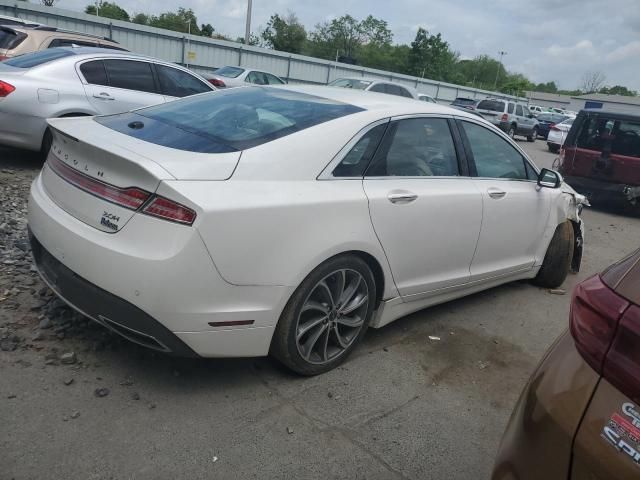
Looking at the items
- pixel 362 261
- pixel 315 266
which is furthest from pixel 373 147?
pixel 315 266

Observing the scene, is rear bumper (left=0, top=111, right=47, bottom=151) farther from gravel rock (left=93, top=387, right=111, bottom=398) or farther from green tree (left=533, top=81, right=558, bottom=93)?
green tree (left=533, top=81, right=558, bottom=93)

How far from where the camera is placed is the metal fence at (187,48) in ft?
66.4

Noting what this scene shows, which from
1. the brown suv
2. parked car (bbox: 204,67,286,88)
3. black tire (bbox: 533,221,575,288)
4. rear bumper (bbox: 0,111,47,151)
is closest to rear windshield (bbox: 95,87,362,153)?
black tire (bbox: 533,221,575,288)

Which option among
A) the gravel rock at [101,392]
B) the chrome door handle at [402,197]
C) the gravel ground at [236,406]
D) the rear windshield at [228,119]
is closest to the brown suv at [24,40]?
the gravel ground at [236,406]

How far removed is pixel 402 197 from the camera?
3283mm

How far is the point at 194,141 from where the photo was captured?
289 cm

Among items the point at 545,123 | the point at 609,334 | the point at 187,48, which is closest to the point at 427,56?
the point at 545,123

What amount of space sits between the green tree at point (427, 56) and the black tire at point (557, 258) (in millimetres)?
70152

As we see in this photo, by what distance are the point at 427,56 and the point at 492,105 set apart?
5129cm

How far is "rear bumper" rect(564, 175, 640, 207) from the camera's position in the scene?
9.48 metres

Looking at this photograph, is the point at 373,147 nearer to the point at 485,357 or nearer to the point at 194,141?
the point at 194,141

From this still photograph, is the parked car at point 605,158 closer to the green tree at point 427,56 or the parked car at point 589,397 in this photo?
the parked car at point 589,397

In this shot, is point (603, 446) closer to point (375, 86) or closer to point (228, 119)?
point (228, 119)

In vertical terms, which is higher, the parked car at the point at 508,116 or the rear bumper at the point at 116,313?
the rear bumper at the point at 116,313
